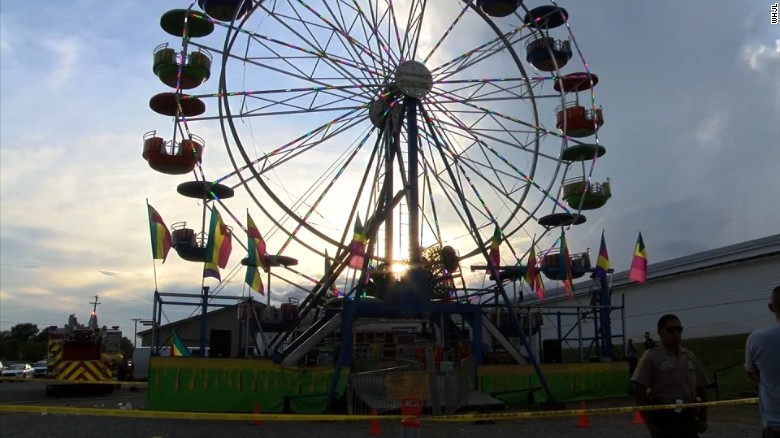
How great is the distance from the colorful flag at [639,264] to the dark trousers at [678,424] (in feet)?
52.4

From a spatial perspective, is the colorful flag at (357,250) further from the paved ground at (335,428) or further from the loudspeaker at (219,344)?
the paved ground at (335,428)

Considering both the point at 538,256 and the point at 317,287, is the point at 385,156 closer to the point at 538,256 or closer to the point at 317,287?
the point at 317,287

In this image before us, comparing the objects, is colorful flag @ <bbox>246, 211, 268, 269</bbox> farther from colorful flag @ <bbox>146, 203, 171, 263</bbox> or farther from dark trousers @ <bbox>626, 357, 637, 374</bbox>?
dark trousers @ <bbox>626, 357, 637, 374</bbox>

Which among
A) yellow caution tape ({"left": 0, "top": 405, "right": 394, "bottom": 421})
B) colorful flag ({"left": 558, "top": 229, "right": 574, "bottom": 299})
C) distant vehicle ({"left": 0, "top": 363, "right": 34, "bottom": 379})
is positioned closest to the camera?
yellow caution tape ({"left": 0, "top": 405, "right": 394, "bottom": 421})

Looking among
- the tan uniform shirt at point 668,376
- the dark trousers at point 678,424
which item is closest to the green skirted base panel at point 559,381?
the tan uniform shirt at point 668,376

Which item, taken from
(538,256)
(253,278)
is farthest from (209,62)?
(538,256)

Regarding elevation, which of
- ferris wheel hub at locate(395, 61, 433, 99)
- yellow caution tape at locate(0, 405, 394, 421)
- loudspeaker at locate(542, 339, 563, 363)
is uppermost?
ferris wheel hub at locate(395, 61, 433, 99)

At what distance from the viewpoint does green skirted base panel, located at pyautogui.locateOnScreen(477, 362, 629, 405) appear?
1750 centimetres

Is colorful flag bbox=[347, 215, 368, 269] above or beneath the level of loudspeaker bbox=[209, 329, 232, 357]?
above

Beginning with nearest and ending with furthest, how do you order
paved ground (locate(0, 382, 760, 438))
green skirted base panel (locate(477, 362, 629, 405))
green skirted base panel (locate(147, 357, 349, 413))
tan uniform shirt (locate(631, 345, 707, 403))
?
tan uniform shirt (locate(631, 345, 707, 403)) < paved ground (locate(0, 382, 760, 438)) < green skirted base panel (locate(147, 357, 349, 413)) < green skirted base panel (locate(477, 362, 629, 405))

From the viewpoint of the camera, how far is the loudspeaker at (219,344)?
57.2ft

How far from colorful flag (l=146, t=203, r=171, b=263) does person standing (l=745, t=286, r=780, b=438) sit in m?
15.1

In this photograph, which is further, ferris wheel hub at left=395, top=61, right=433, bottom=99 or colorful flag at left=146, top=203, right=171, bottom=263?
ferris wheel hub at left=395, top=61, right=433, bottom=99

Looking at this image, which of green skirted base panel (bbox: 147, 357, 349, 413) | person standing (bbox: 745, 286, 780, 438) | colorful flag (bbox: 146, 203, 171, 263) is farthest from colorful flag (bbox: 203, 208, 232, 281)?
person standing (bbox: 745, 286, 780, 438)
